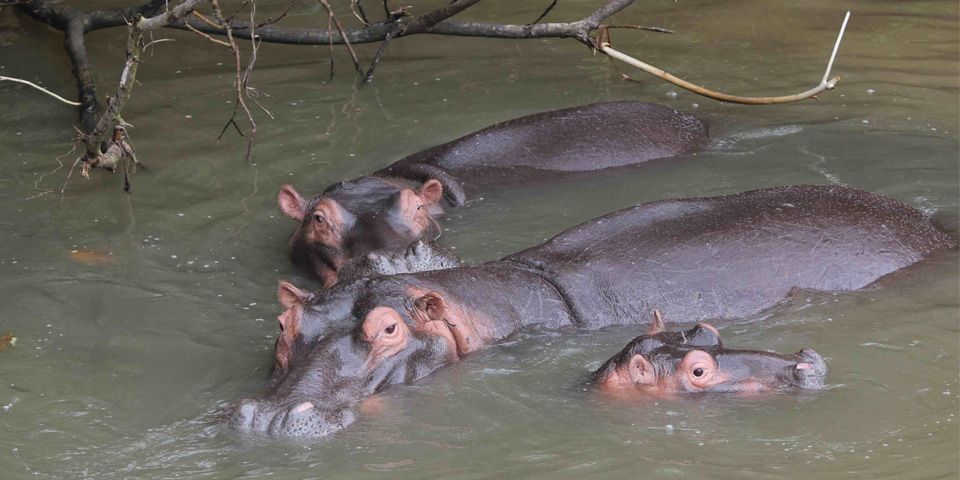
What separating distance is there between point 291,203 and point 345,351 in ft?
8.90

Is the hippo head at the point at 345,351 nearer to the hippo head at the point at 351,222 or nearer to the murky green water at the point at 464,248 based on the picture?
the murky green water at the point at 464,248

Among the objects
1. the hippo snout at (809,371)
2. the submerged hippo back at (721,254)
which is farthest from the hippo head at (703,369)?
the submerged hippo back at (721,254)

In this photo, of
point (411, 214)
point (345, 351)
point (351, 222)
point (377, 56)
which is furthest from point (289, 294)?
point (377, 56)

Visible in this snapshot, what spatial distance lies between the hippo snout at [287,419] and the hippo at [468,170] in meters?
2.16

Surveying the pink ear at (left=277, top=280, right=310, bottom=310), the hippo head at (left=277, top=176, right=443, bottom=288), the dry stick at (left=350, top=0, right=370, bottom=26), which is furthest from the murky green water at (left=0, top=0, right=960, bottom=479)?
the dry stick at (left=350, top=0, right=370, bottom=26)

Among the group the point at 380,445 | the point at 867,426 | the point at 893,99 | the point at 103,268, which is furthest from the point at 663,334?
the point at 893,99

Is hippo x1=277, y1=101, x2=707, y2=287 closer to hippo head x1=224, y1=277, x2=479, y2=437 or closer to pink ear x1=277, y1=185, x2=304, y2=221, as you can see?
pink ear x1=277, y1=185, x2=304, y2=221

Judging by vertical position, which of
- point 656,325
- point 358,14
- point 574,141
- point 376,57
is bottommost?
point 656,325

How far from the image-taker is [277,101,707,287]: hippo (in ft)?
21.5

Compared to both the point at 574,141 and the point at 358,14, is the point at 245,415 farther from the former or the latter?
the point at 358,14

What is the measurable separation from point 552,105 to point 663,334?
489cm

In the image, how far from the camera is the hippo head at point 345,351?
13.8 ft

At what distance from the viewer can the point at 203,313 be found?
590 centimetres

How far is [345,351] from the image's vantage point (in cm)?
453
